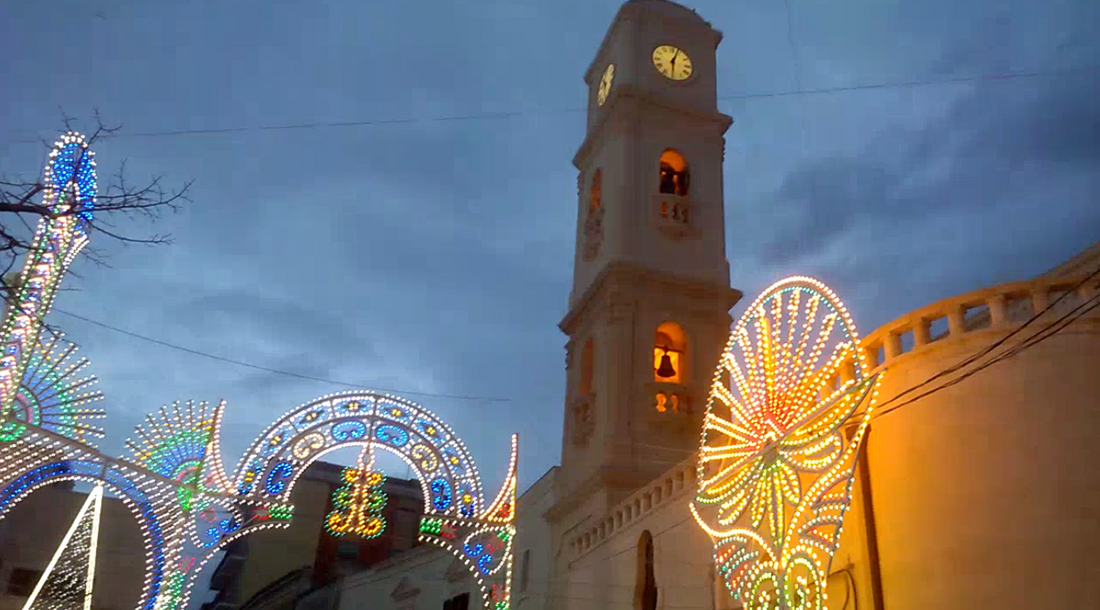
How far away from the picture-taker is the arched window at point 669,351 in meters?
20.4

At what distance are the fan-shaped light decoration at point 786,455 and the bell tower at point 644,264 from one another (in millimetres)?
6578

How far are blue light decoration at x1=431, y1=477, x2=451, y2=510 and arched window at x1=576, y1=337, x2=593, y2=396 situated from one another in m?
6.00

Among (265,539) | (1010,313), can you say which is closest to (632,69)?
(1010,313)

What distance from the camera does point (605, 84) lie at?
2545cm

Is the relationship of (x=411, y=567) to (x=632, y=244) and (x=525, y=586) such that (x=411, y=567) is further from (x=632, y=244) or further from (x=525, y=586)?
(x=632, y=244)

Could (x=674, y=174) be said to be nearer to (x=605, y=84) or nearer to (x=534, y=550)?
(x=605, y=84)

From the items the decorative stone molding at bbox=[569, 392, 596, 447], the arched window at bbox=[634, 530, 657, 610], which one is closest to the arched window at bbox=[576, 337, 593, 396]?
the decorative stone molding at bbox=[569, 392, 596, 447]

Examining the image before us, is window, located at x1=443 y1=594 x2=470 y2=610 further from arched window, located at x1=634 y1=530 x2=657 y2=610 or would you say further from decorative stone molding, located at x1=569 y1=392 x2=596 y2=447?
arched window, located at x1=634 y1=530 x2=657 y2=610

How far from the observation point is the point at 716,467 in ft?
43.1

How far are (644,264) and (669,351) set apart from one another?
2239mm

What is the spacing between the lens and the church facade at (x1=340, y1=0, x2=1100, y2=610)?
8.37m

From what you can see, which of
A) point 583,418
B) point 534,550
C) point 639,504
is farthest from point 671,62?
point 534,550

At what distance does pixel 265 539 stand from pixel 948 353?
41396 millimetres

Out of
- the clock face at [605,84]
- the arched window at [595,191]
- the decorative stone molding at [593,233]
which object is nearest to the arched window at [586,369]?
the decorative stone molding at [593,233]
